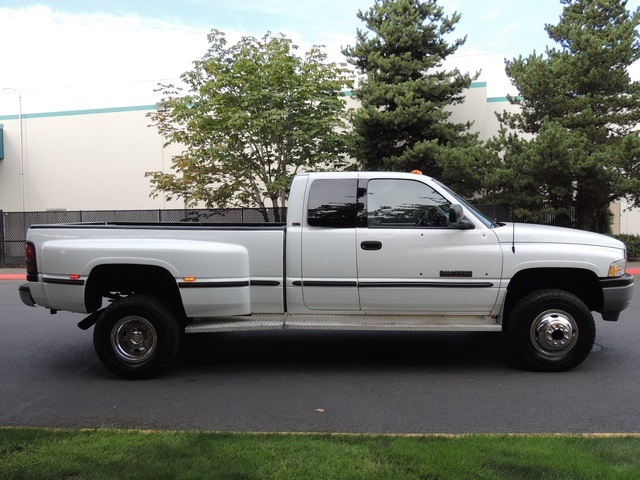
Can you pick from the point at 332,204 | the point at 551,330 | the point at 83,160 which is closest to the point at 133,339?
the point at 332,204

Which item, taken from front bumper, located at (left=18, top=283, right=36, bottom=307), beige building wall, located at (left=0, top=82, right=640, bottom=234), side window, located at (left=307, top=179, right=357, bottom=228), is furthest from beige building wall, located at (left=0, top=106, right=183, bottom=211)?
side window, located at (left=307, top=179, right=357, bottom=228)

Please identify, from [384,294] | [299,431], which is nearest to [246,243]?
[384,294]

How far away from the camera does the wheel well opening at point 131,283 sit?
5762 millimetres

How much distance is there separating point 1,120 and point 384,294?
2747 centimetres

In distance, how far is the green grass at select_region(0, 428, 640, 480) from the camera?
3383 millimetres

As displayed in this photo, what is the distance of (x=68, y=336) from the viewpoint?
7938 mm

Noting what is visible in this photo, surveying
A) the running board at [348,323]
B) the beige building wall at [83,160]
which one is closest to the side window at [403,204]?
the running board at [348,323]

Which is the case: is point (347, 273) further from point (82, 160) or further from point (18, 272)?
point (82, 160)

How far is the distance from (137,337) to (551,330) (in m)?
4.23

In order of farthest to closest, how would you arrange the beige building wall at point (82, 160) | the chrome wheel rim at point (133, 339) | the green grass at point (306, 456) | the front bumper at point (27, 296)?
the beige building wall at point (82, 160)
the front bumper at point (27, 296)
the chrome wheel rim at point (133, 339)
the green grass at point (306, 456)

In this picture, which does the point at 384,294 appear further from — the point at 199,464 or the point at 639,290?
the point at 639,290

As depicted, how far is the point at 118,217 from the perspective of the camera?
20.3 m

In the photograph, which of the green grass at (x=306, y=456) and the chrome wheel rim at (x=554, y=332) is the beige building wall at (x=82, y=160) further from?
the green grass at (x=306, y=456)

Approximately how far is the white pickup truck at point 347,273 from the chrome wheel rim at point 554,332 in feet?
0.03
